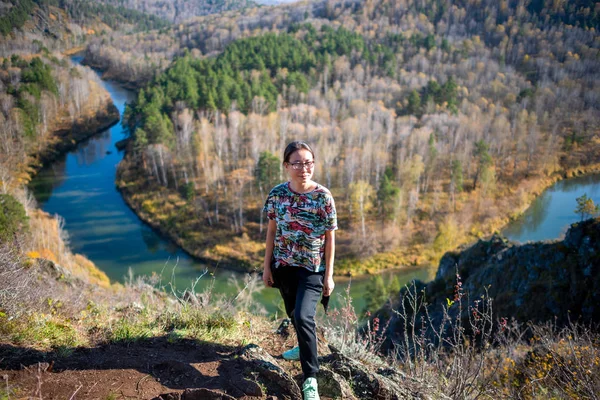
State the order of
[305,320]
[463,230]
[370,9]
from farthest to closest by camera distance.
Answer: [370,9] < [463,230] < [305,320]

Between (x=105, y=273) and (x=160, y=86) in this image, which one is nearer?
(x=105, y=273)

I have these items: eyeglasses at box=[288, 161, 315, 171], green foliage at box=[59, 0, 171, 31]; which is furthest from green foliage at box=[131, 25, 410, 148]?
eyeglasses at box=[288, 161, 315, 171]

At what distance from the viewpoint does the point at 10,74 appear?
28.3 meters

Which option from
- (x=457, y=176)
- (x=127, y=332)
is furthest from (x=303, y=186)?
(x=457, y=176)

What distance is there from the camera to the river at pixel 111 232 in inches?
896

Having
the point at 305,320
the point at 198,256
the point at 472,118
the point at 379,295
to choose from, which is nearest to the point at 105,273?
the point at 198,256

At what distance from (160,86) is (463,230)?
33.1 meters

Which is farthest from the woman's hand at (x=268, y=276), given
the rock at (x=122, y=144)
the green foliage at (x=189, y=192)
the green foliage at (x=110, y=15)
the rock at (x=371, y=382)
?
the green foliage at (x=110, y=15)

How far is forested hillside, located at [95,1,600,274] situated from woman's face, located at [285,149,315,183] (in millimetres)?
23044

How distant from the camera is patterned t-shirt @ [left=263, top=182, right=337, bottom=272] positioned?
3.01 m

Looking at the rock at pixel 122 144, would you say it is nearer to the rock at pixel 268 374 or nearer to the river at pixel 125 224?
the river at pixel 125 224

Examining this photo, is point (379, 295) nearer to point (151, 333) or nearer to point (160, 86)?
point (151, 333)

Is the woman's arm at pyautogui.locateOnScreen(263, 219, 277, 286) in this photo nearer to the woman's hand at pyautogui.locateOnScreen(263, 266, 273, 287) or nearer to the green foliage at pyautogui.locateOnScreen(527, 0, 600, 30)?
the woman's hand at pyautogui.locateOnScreen(263, 266, 273, 287)

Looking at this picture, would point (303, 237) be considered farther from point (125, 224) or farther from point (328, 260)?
point (125, 224)
